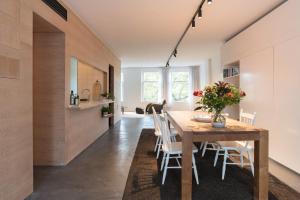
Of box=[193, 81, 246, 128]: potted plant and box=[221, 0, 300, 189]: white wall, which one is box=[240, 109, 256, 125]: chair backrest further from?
box=[193, 81, 246, 128]: potted plant

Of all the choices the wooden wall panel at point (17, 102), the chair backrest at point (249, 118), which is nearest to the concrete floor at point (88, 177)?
the wooden wall panel at point (17, 102)

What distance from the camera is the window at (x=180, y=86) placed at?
42.7 feet

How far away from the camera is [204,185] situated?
2789 mm

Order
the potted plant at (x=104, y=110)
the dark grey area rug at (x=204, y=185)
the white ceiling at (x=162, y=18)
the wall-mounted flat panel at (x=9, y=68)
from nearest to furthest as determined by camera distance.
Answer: the wall-mounted flat panel at (x=9, y=68), the dark grey area rug at (x=204, y=185), the white ceiling at (x=162, y=18), the potted plant at (x=104, y=110)

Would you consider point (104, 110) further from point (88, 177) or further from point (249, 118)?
point (249, 118)

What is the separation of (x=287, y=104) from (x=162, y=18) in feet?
8.61

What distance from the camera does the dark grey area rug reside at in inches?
98.1

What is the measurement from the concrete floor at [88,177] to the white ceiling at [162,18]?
2.62m

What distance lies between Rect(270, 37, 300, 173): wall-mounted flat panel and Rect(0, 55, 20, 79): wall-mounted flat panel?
3571mm

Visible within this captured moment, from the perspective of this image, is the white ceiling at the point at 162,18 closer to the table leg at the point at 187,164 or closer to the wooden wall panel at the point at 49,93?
the wooden wall panel at the point at 49,93

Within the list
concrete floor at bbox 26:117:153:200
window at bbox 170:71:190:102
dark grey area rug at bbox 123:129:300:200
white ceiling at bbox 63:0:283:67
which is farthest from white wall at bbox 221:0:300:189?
window at bbox 170:71:190:102

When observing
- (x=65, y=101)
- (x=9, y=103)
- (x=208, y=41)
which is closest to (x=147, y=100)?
(x=208, y=41)

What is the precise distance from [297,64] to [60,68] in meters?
3.58

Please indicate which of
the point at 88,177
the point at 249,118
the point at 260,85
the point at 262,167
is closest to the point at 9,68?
the point at 88,177
